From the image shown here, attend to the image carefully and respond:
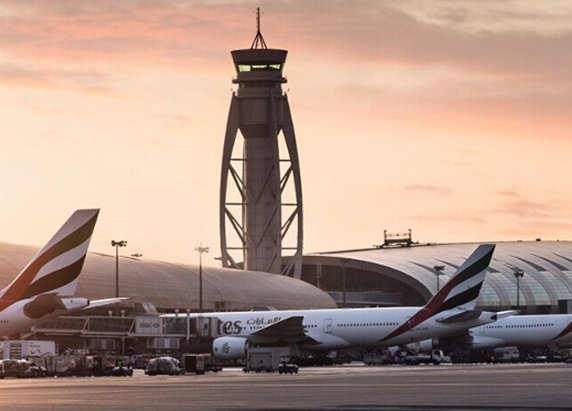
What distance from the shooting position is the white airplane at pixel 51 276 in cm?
6444

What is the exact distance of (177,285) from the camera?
562 ft

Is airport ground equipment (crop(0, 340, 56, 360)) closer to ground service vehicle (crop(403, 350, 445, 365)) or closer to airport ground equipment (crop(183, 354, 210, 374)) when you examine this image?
airport ground equipment (crop(183, 354, 210, 374))

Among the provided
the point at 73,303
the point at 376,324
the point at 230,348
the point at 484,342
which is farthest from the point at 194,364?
the point at 484,342

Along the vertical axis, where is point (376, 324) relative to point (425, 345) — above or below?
above

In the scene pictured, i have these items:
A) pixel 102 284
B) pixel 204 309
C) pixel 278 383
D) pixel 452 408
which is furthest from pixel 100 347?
pixel 452 408

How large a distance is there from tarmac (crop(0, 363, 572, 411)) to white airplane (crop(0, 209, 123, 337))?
3072 millimetres

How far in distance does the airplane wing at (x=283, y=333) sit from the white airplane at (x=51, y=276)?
51251 millimetres

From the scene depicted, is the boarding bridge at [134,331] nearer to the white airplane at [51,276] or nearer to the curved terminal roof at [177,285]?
the curved terminal roof at [177,285]

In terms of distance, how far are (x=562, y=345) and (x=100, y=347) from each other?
43675 millimetres

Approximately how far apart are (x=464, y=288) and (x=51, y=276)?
57.3 m

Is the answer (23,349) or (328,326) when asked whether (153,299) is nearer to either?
(328,326)

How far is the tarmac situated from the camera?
49.0 meters

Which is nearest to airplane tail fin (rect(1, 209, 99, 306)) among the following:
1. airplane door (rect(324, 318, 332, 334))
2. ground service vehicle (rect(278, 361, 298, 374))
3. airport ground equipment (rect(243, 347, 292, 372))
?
ground service vehicle (rect(278, 361, 298, 374))

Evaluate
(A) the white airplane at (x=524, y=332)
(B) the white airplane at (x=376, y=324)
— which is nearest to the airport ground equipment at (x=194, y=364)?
(B) the white airplane at (x=376, y=324)
